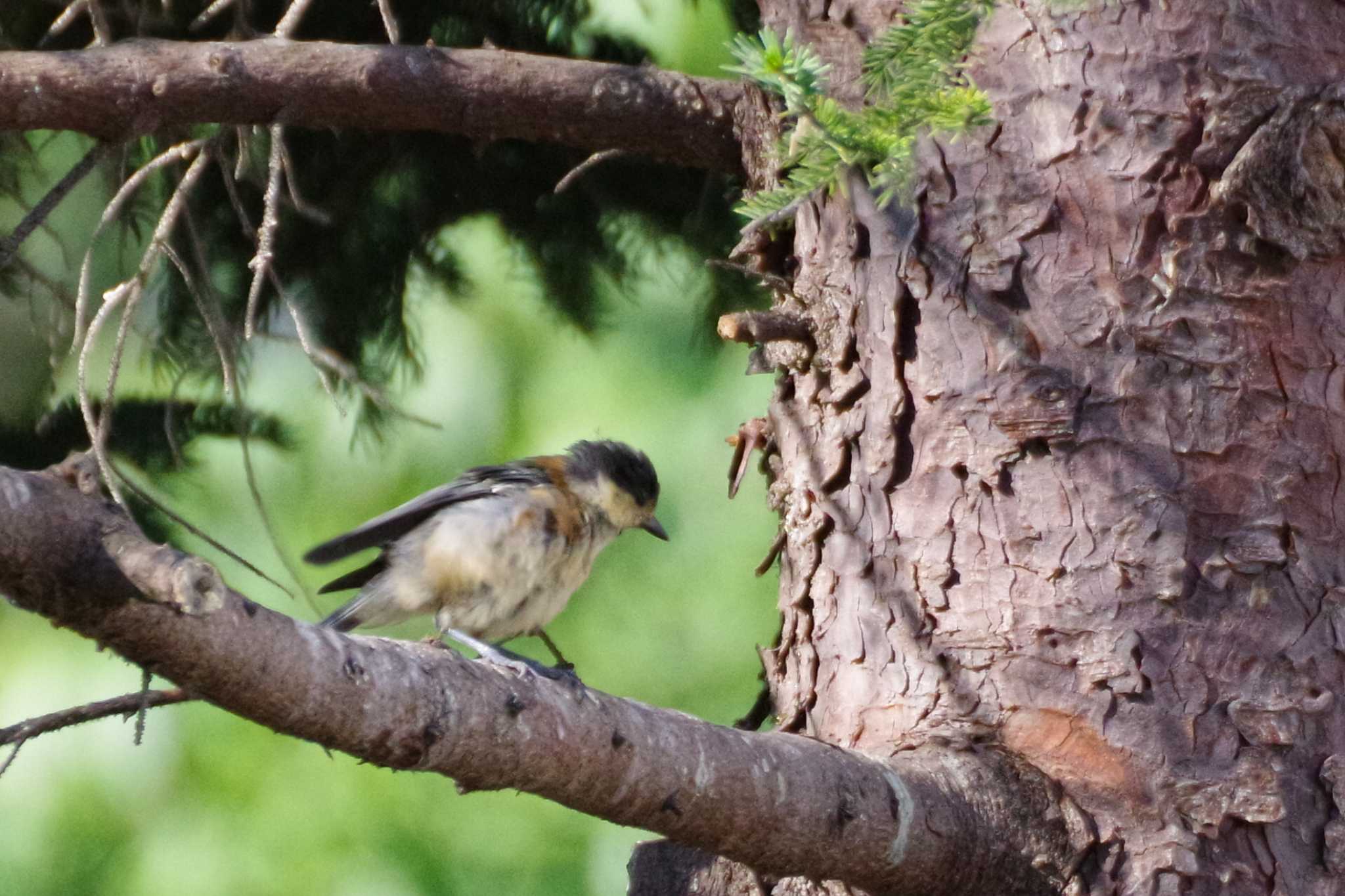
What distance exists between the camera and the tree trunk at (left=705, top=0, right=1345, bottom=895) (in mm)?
2113

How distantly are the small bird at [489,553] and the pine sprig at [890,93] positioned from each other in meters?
1.55

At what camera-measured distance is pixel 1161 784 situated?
6.90 feet

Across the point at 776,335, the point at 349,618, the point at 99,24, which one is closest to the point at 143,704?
the point at 776,335

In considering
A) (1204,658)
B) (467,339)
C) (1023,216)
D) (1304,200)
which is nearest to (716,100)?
(1023,216)

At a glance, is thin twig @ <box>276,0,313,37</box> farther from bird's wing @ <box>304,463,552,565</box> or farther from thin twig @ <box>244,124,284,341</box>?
bird's wing @ <box>304,463,552,565</box>

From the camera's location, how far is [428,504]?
2988 mm

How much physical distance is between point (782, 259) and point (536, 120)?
21.9 inches

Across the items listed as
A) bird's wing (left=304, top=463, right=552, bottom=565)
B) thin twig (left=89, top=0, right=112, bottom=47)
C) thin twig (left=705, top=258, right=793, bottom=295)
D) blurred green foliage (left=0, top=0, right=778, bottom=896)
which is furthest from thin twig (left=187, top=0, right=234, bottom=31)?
thin twig (left=705, top=258, right=793, bottom=295)

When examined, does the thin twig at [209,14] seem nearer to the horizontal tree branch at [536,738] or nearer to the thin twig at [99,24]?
the thin twig at [99,24]

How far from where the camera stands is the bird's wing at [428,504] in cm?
263

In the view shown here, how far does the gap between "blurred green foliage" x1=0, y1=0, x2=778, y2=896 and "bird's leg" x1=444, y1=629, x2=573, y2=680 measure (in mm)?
1179

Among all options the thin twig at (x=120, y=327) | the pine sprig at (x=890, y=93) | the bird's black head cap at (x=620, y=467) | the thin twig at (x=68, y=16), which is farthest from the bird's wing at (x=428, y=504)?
the pine sprig at (x=890, y=93)

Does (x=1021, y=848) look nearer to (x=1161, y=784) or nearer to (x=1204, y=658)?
(x=1161, y=784)

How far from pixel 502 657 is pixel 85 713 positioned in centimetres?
100
